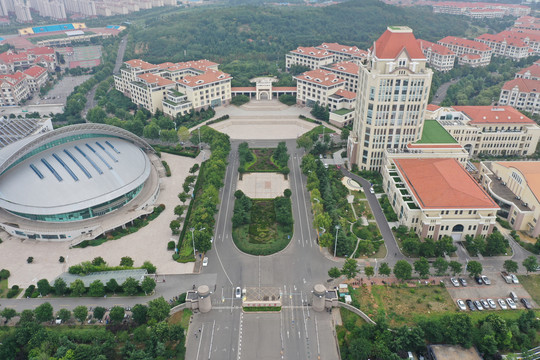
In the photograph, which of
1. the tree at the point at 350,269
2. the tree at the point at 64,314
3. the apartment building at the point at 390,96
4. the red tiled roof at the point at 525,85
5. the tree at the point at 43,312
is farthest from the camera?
Answer: the red tiled roof at the point at 525,85

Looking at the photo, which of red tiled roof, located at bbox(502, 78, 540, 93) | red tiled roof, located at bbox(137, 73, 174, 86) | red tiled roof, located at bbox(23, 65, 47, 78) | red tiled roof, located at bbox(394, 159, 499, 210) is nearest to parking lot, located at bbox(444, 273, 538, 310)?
red tiled roof, located at bbox(394, 159, 499, 210)

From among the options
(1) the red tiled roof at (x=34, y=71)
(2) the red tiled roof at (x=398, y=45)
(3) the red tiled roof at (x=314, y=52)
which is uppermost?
(2) the red tiled roof at (x=398, y=45)

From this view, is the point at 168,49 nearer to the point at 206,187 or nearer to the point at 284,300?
the point at 206,187

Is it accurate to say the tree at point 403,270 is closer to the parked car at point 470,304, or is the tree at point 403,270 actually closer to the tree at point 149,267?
the parked car at point 470,304

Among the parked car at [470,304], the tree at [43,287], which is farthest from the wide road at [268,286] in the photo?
the tree at [43,287]

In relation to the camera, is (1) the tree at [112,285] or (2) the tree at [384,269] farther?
(2) the tree at [384,269]

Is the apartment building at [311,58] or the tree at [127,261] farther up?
the apartment building at [311,58]

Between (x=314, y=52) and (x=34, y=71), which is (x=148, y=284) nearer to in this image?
(x=314, y=52)

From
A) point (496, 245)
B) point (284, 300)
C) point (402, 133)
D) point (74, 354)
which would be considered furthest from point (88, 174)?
point (496, 245)

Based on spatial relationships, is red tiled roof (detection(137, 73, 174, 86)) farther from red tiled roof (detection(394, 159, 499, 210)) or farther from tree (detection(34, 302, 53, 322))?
tree (detection(34, 302, 53, 322))
